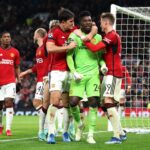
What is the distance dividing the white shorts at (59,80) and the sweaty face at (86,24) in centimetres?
79

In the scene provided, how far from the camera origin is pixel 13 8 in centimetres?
3622

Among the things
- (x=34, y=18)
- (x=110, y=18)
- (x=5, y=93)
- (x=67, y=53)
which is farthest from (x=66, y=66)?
(x=34, y=18)

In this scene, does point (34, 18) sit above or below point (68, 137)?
above

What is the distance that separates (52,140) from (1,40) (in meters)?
4.06

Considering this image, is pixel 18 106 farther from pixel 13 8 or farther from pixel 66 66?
pixel 66 66

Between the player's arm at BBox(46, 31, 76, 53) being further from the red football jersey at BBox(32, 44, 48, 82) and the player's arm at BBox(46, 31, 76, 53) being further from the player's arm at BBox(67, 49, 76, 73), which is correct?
the red football jersey at BBox(32, 44, 48, 82)

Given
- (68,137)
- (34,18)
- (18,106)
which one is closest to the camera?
(68,137)

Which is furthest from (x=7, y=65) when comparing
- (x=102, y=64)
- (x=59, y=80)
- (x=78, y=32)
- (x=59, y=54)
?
(x=102, y=64)

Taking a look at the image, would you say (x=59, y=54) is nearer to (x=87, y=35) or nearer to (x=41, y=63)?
(x=87, y=35)

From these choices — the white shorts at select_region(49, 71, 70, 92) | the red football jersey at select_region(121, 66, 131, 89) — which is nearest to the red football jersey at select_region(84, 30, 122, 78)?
the white shorts at select_region(49, 71, 70, 92)

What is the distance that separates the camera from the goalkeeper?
998cm

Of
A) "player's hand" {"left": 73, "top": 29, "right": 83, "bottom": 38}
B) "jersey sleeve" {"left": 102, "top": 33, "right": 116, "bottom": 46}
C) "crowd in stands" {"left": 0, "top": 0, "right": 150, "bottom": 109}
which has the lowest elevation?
"jersey sleeve" {"left": 102, "top": 33, "right": 116, "bottom": 46}

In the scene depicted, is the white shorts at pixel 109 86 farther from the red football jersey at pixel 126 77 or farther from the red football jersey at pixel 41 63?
the red football jersey at pixel 126 77

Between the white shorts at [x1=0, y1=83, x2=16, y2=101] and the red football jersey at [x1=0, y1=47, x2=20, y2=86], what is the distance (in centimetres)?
9
